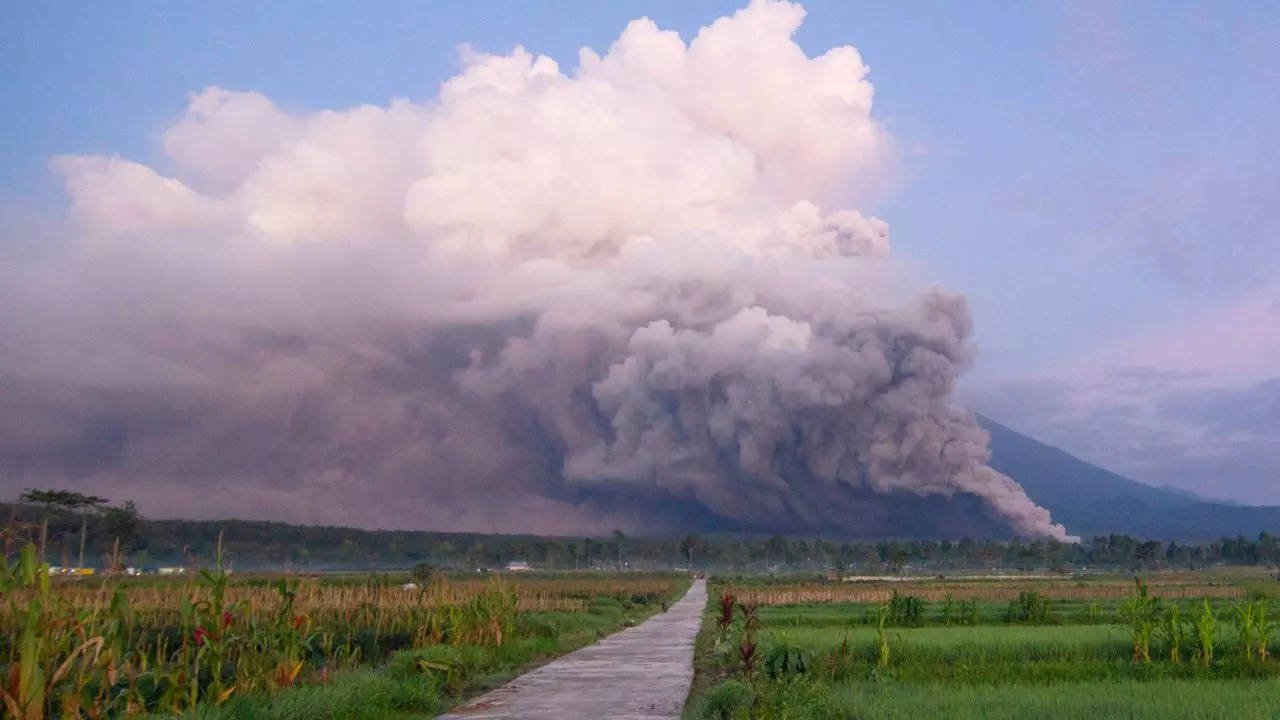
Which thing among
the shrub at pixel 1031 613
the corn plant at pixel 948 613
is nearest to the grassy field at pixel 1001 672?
the corn plant at pixel 948 613

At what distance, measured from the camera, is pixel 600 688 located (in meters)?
17.7

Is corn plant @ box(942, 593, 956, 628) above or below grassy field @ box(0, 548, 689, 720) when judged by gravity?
below

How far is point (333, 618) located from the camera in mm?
32781

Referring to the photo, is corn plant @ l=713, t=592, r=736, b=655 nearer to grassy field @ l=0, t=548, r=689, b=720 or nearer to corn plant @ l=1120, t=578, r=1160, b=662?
grassy field @ l=0, t=548, r=689, b=720

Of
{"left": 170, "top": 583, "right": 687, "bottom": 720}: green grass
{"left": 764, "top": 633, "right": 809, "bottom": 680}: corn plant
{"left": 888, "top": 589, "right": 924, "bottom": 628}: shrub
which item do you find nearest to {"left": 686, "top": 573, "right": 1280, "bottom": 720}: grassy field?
{"left": 764, "top": 633, "right": 809, "bottom": 680}: corn plant

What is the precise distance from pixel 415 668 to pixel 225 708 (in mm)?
6936

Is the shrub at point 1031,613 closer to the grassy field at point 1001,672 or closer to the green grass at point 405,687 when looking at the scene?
the grassy field at point 1001,672

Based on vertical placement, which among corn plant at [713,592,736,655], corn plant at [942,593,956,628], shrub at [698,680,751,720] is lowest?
corn plant at [942,593,956,628]

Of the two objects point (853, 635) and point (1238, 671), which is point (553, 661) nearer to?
point (853, 635)

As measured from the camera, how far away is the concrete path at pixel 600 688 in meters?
14.8

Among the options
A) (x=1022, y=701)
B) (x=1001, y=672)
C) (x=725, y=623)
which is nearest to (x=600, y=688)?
(x=725, y=623)

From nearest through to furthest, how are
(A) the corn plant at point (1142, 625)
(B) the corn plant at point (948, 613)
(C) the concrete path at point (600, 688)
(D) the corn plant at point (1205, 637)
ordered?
(C) the concrete path at point (600, 688) → (D) the corn plant at point (1205, 637) → (A) the corn plant at point (1142, 625) → (B) the corn plant at point (948, 613)

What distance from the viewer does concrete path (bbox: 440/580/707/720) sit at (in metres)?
14.8

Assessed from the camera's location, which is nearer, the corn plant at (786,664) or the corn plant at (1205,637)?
the corn plant at (786,664)
